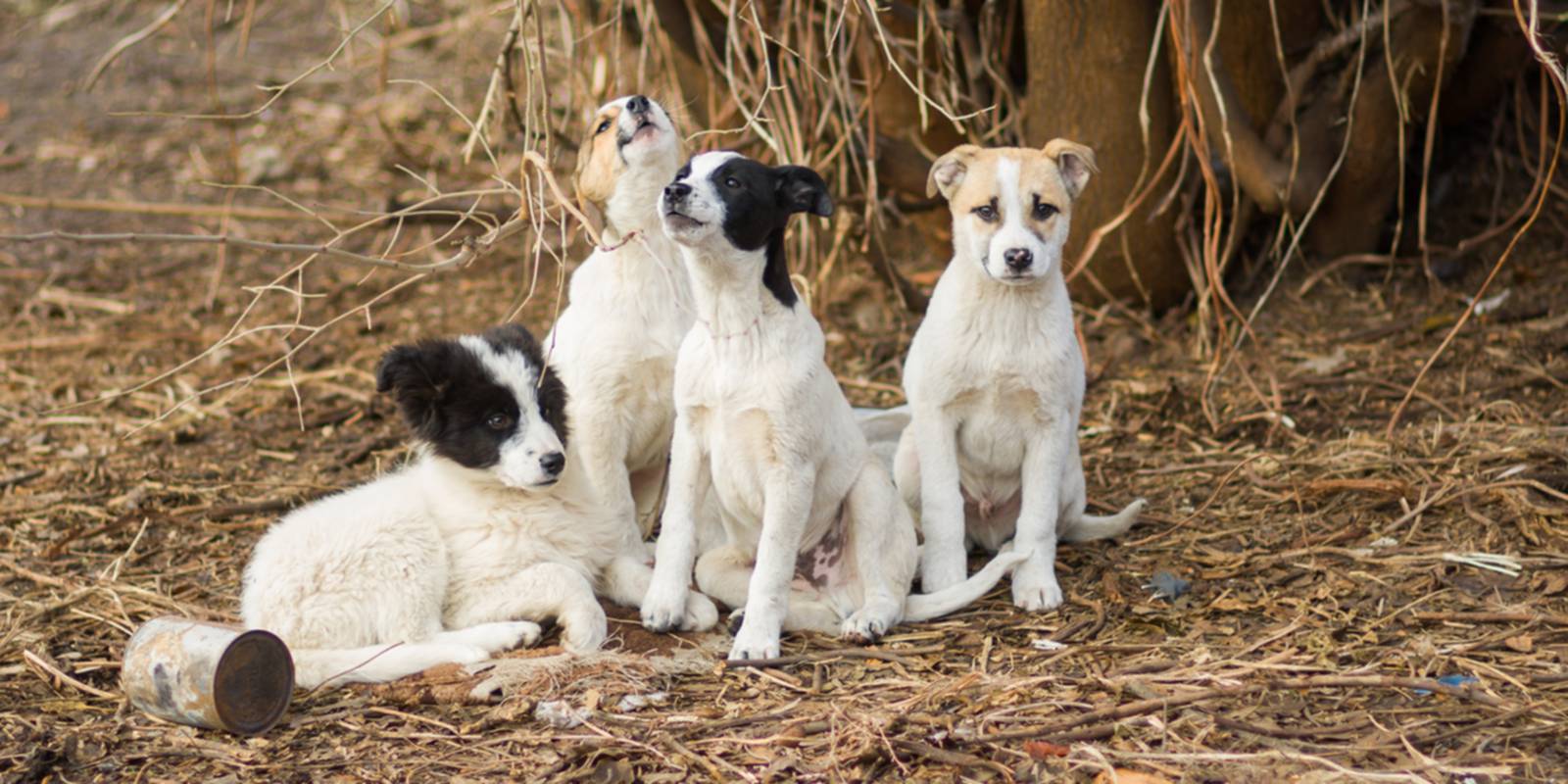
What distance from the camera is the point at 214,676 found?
149 inches

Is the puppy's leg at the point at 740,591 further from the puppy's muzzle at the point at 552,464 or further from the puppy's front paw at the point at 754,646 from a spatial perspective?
the puppy's muzzle at the point at 552,464

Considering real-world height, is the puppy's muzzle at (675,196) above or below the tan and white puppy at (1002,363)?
above

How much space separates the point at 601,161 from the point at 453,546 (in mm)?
1448

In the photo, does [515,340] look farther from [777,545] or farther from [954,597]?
[954,597]

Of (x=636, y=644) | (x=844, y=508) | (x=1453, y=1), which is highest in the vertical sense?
(x=1453, y=1)

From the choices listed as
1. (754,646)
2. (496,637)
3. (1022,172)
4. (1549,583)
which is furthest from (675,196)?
(1549,583)

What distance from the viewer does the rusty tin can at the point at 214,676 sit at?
381 cm

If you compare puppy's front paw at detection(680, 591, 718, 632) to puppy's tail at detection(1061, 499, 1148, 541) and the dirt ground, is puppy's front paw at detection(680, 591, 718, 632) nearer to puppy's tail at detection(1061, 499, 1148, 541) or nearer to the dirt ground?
the dirt ground

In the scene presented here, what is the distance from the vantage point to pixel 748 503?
4570 mm

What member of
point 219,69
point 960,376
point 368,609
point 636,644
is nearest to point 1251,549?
point 960,376

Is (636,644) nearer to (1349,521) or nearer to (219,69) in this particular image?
(1349,521)

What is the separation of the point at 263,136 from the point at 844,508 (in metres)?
7.72

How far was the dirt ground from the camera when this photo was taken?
3615 mm

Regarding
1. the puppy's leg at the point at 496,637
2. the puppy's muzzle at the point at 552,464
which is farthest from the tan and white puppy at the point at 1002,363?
the puppy's leg at the point at 496,637
